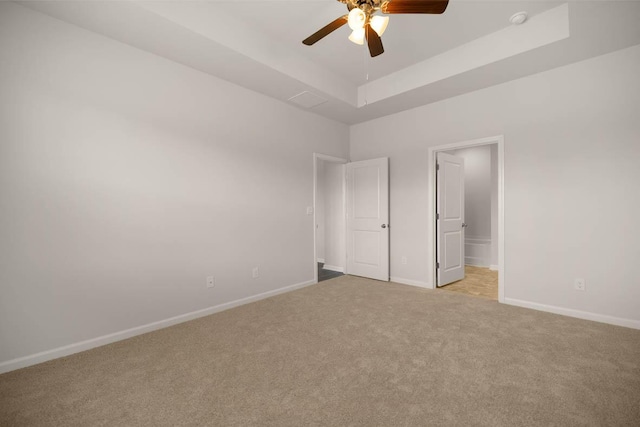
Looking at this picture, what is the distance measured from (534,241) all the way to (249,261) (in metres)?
A: 3.55

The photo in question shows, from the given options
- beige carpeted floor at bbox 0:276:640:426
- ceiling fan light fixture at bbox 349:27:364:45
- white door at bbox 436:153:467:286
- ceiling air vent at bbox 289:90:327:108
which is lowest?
beige carpeted floor at bbox 0:276:640:426

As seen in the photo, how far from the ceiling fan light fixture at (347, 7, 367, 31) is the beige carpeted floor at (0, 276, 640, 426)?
2.57m

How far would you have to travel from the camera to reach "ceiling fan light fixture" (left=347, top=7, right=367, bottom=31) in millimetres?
2035

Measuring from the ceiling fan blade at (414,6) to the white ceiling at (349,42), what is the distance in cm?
86

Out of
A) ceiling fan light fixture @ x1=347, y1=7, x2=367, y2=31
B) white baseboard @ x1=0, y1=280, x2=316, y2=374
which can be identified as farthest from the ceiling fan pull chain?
white baseboard @ x1=0, y1=280, x2=316, y2=374

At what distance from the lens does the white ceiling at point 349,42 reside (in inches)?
95.7

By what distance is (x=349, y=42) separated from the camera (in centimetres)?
322

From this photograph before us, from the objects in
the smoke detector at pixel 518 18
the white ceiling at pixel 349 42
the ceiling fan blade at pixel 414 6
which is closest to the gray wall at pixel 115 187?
the white ceiling at pixel 349 42

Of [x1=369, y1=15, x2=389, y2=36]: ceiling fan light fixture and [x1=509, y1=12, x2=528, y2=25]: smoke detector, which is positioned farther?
[x1=509, y1=12, x2=528, y2=25]: smoke detector

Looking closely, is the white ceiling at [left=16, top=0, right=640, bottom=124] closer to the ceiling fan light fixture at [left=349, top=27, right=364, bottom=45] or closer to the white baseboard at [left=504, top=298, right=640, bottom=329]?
the ceiling fan light fixture at [left=349, top=27, right=364, bottom=45]

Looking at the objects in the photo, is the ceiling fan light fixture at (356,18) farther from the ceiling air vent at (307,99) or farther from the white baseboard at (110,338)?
the white baseboard at (110,338)

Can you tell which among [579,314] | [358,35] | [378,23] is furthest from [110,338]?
[579,314]

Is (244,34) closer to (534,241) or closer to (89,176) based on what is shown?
(89,176)

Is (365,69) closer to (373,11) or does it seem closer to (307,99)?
(307,99)
